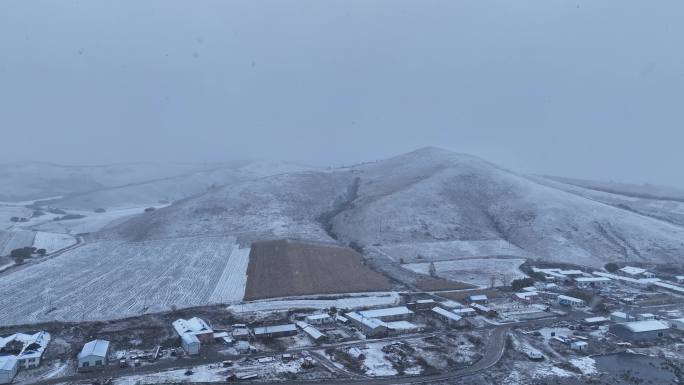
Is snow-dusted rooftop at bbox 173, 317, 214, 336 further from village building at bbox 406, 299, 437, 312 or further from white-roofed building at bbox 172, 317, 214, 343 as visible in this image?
village building at bbox 406, 299, 437, 312

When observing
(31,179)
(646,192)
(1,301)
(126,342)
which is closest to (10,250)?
(1,301)

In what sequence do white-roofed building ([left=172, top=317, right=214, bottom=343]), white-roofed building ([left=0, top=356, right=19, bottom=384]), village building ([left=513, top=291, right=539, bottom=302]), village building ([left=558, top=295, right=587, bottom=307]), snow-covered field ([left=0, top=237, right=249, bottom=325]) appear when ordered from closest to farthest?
white-roofed building ([left=0, top=356, right=19, bottom=384])
white-roofed building ([left=172, top=317, right=214, bottom=343])
snow-covered field ([left=0, top=237, right=249, bottom=325])
village building ([left=558, top=295, right=587, bottom=307])
village building ([left=513, top=291, right=539, bottom=302])

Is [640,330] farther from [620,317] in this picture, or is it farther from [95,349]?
[95,349]

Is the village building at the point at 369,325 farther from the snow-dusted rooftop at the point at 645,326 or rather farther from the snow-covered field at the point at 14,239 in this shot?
the snow-covered field at the point at 14,239

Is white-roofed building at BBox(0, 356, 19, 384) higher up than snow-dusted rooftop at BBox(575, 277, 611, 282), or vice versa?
snow-dusted rooftop at BBox(575, 277, 611, 282)

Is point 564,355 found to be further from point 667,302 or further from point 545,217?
point 545,217

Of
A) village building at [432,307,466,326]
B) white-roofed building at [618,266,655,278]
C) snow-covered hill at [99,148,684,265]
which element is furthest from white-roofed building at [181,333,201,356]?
white-roofed building at [618,266,655,278]
